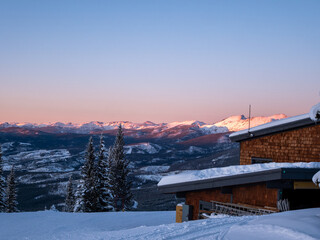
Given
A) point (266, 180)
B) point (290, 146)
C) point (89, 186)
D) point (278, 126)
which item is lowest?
point (89, 186)

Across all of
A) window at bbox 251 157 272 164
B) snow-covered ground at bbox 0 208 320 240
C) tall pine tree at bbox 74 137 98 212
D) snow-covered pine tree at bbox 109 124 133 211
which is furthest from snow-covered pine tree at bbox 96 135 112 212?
window at bbox 251 157 272 164

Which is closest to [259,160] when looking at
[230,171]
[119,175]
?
[230,171]

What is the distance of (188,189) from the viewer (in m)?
14.3

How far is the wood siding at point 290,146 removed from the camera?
51.9ft

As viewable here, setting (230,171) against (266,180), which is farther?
(230,171)

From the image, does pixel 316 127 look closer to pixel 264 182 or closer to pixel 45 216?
pixel 264 182

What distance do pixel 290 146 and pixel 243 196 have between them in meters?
4.95

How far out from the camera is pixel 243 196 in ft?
44.1

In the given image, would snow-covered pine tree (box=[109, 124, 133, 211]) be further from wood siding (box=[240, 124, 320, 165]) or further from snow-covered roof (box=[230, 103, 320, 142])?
wood siding (box=[240, 124, 320, 165])

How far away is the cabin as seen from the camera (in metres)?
12.1

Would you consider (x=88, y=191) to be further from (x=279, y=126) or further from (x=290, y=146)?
(x=290, y=146)

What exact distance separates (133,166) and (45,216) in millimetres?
173979

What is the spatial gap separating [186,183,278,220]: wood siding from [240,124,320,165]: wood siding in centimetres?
432

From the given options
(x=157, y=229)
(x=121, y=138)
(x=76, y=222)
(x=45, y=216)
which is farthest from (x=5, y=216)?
(x=121, y=138)
